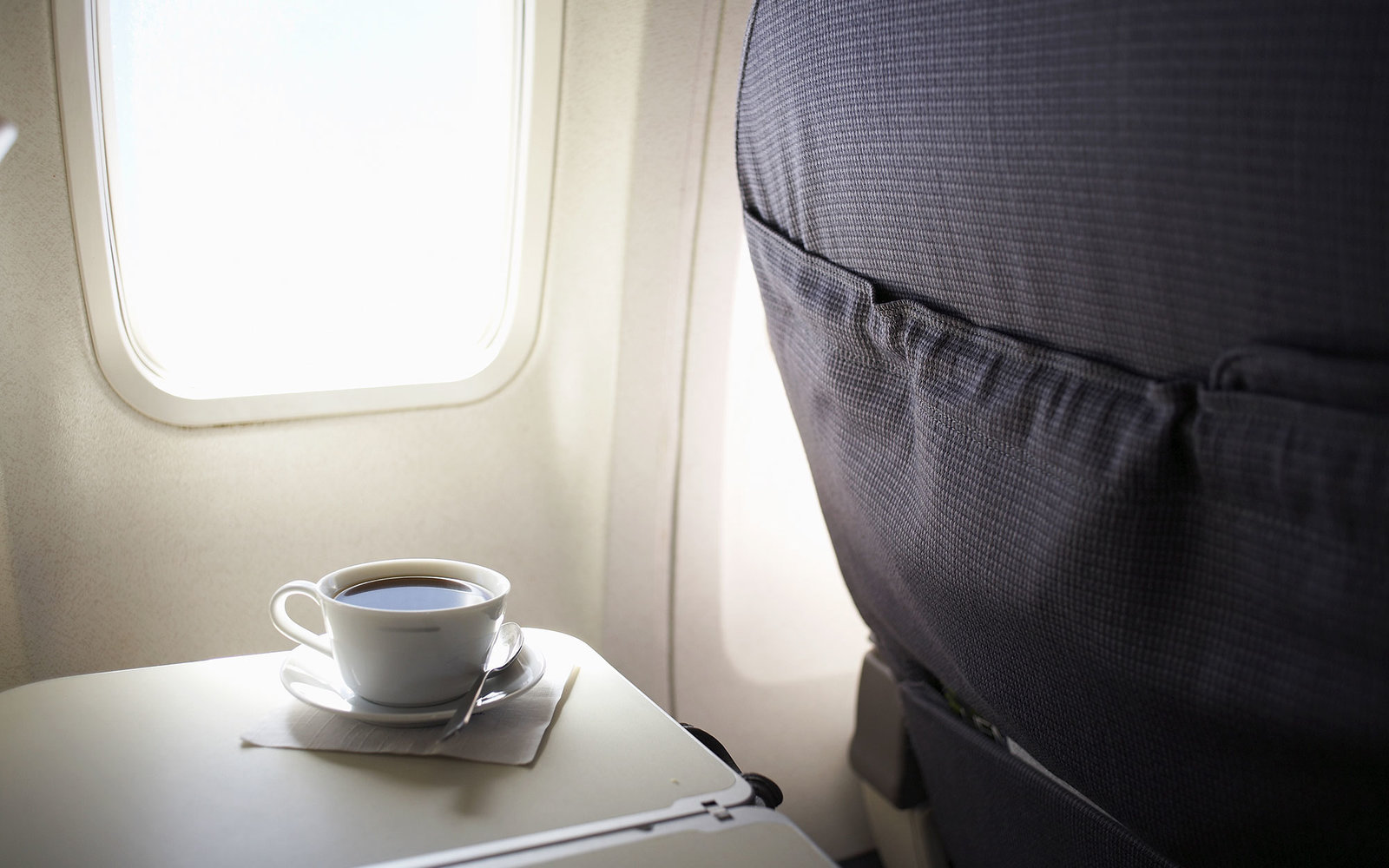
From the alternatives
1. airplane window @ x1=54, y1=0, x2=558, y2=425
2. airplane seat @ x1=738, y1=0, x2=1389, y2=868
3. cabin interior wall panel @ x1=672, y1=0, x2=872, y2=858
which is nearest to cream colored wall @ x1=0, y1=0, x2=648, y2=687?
airplane window @ x1=54, y1=0, x2=558, y2=425

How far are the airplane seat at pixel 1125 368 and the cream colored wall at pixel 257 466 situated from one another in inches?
25.7

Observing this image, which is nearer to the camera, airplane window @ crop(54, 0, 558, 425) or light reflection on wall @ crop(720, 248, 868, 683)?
airplane window @ crop(54, 0, 558, 425)

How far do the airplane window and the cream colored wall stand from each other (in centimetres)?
3

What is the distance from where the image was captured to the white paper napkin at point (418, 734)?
639 millimetres

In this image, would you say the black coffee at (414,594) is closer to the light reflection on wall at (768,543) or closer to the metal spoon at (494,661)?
the metal spoon at (494,661)

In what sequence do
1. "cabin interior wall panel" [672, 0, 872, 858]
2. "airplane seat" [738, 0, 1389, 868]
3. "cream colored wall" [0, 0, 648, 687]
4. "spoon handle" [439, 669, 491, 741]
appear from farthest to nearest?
1. "cabin interior wall panel" [672, 0, 872, 858]
2. "cream colored wall" [0, 0, 648, 687]
3. "spoon handle" [439, 669, 491, 741]
4. "airplane seat" [738, 0, 1389, 868]

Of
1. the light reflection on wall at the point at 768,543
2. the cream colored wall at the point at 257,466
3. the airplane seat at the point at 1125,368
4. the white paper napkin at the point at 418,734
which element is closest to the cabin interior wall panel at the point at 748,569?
the light reflection on wall at the point at 768,543

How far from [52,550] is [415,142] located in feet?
2.18

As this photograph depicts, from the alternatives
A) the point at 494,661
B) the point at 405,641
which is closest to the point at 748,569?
the point at 494,661

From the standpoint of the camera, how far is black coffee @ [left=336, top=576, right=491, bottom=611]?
27.0 inches

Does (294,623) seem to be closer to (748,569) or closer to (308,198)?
(308,198)

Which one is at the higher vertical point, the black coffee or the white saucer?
the black coffee

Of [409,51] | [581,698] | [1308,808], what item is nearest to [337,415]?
[409,51]

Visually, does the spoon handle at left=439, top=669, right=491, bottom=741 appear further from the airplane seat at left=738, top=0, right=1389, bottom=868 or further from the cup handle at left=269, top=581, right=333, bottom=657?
the airplane seat at left=738, top=0, right=1389, bottom=868
